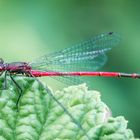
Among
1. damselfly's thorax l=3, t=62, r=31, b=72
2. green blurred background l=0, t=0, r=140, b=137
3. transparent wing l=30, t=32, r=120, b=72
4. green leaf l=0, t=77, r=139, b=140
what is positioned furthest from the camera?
green blurred background l=0, t=0, r=140, b=137

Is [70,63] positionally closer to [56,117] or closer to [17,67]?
[17,67]

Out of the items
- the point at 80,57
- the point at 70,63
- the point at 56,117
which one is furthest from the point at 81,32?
the point at 56,117

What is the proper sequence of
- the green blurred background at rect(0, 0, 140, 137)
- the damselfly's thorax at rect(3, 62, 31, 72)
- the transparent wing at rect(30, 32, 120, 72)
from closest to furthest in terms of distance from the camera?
the damselfly's thorax at rect(3, 62, 31, 72) < the transparent wing at rect(30, 32, 120, 72) < the green blurred background at rect(0, 0, 140, 137)

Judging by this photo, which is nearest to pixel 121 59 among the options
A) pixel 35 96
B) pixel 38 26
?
pixel 38 26

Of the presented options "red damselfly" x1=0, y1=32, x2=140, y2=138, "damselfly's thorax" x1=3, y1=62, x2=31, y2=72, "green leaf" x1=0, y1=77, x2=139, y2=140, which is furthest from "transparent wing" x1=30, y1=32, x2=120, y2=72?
"green leaf" x1=0, y1=77, x2=139, y2=140

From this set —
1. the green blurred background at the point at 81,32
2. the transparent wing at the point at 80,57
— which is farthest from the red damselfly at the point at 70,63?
the green blurred background at the point at 81,32

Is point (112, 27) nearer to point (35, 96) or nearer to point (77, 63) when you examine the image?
point (77, 63)

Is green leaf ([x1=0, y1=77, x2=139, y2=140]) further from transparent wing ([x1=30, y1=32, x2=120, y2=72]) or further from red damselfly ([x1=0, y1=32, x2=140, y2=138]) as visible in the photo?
transparent wing ([x1=30, y1=32, x2=120, y2=72])

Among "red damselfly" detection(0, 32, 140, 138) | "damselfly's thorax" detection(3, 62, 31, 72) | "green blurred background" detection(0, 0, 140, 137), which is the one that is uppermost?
"green blurred background" detection(0, 0, 140, 137)
